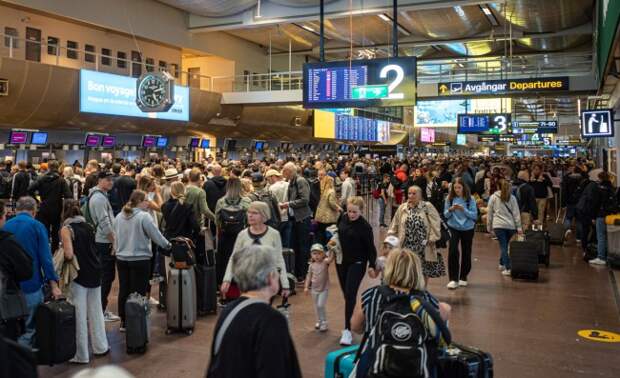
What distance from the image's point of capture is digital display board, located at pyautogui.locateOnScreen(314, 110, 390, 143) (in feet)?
109

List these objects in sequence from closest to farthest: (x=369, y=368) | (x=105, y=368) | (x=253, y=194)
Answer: (x=105, y=368) → (x=369, y=368) → (x=253, y=194)

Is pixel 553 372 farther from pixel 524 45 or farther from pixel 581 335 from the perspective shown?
pixel 524 45

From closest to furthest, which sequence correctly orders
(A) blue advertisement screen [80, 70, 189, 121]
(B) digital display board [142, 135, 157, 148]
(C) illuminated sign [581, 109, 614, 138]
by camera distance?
(C) illuminated sign [581, 109, 614, 138]
(A) blue advertisement screen [80, 70, 189, 121]
(B) digital display board [142, 135, 157, 148]

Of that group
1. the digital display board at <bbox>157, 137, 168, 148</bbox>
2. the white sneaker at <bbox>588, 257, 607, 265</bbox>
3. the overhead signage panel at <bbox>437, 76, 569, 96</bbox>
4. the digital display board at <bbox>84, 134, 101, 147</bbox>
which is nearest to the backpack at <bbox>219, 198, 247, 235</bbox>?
the white sneaker at <bbox>588, 257, 607, 265</bbox>

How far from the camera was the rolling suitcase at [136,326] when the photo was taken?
6.14 m

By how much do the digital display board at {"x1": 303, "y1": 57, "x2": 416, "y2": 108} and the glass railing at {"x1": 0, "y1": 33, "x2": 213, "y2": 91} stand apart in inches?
258

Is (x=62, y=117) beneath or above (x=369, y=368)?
above

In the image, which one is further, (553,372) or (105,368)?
(553,372)

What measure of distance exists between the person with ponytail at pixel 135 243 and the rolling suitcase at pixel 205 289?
97 centimetres

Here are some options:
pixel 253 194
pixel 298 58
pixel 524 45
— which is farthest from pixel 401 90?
pixel 298 58

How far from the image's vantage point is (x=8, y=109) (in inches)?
695

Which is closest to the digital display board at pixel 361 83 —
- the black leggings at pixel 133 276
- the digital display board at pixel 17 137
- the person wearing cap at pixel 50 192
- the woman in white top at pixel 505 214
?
the woman in white top at pixel 505 214

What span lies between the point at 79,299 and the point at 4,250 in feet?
4.26

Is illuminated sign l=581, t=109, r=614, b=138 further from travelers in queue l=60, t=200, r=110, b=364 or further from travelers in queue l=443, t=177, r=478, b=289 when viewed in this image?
travelers in queue l=60, t=200, r=110, b=364
